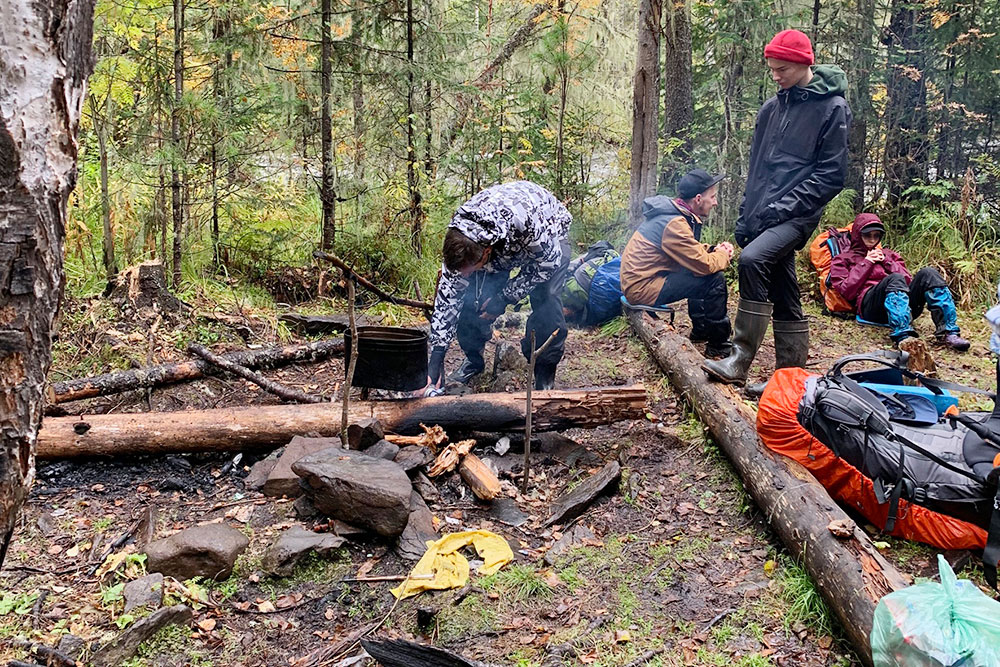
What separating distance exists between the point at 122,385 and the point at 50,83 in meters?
4.01

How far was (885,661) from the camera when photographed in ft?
8.25

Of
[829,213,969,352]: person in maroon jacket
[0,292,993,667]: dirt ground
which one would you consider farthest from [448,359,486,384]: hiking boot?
[829,213,969,352]: person in maroon jacket

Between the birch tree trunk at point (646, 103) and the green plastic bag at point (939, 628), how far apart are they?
6621mm

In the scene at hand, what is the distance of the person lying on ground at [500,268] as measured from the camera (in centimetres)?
453

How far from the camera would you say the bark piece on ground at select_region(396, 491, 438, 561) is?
12.2 ft

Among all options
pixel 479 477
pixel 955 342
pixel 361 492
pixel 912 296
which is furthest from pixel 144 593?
pixel 912 296

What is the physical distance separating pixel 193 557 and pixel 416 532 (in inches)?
43.9

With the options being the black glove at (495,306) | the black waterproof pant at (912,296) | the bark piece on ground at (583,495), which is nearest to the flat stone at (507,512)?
the bark piece on ground at (583,495)

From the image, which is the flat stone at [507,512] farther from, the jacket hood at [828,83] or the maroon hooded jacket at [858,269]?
the maroon hooded jacket at [858,269]

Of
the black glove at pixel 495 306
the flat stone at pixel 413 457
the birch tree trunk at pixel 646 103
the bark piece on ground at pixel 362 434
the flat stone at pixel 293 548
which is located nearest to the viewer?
the flat stone at pixel 293 548

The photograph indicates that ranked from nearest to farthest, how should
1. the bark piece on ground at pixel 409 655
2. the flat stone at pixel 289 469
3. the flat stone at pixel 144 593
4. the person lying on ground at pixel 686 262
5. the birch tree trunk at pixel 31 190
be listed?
1. the birch tree trunk at pixel 31 190
2. the bark piece on ground at pixel 409 655
3. the flat stone at pixel 144 593
4. the flat stone at pixel 289 469
5. the person lying on ground at pixel 686 262

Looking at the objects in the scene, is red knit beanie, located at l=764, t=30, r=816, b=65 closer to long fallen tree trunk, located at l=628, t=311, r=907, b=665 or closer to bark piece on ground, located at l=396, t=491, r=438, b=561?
long fallen tree trunk, located at l=628, t=311, r=907, b=665

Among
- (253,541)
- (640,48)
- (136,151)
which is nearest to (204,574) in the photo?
(253,541)

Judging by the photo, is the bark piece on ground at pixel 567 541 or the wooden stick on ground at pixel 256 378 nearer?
the bark piece on ground at pixel 567 541
